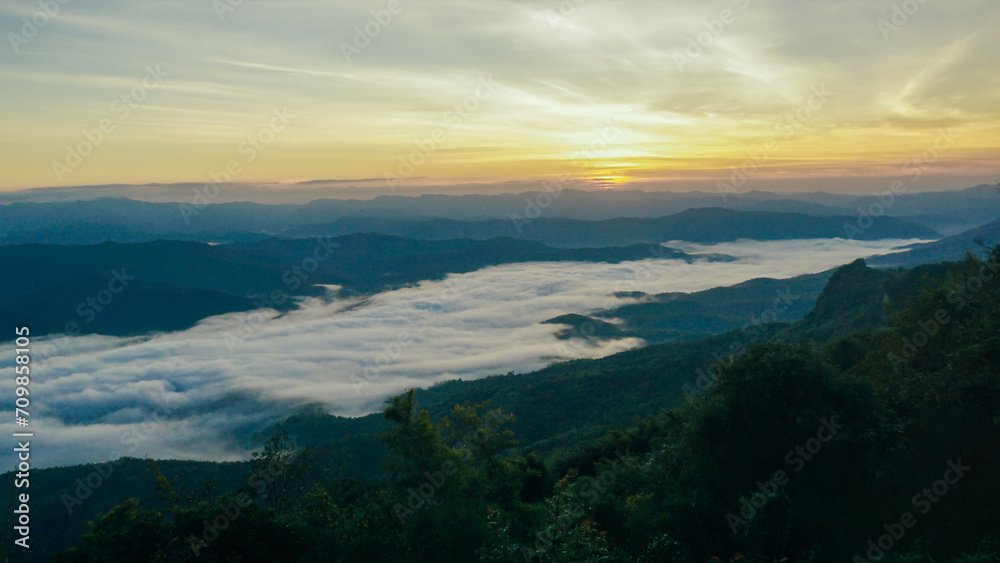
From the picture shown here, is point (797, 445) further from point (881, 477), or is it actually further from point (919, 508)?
point (919, 508)

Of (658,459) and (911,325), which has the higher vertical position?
(911,325)

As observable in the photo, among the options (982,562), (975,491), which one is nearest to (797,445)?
(975,491)

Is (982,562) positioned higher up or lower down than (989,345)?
lower down

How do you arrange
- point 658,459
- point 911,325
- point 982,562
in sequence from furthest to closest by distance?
point 911,325
point 658,459
point 982,562

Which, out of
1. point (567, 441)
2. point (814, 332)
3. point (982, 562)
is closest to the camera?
point (982, 562)

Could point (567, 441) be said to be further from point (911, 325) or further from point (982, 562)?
point (982, 562)

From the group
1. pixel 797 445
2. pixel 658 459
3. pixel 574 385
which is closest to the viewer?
pixel 797 445

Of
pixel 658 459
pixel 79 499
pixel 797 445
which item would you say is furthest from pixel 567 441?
pixel 79 499

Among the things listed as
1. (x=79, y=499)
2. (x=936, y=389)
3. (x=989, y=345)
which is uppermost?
(x=989, y=345)

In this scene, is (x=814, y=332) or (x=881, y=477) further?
(x=814, y=332)
